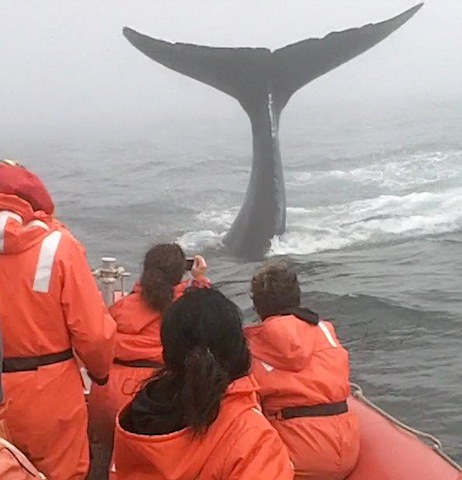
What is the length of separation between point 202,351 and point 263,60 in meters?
9.68

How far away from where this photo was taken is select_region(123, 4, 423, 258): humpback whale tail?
35.0 ft

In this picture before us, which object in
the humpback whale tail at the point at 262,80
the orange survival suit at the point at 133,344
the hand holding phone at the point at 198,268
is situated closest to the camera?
the orange survival suit at the point at 133,344

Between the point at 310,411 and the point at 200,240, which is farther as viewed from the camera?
the point at 200,240

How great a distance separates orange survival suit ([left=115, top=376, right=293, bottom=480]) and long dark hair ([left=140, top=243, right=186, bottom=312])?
1.39 meters

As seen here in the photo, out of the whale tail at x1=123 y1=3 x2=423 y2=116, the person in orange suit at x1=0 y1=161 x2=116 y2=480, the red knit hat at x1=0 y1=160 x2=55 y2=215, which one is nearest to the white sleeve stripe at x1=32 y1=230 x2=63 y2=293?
the person in orange suit at x1=0 y1=161 x2=116 y2=480

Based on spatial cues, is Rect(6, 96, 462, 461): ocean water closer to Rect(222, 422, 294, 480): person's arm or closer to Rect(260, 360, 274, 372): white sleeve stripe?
Rect(260, 360, 274, 372): white sleeve stripe

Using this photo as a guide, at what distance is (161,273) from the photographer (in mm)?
3570

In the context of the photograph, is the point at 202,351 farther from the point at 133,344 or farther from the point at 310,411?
the point at 133,344

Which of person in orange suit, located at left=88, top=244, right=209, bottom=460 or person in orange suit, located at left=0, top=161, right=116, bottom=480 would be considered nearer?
person in orange suit, located at left=0, top=161, right=116, bottom=480

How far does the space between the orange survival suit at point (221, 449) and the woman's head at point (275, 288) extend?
1.19 metres

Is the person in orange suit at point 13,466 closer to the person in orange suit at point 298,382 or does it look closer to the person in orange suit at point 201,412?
the person in orange suit at point 201,412

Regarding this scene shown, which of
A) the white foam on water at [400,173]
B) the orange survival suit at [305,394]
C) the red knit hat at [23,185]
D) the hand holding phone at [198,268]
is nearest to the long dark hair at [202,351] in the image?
the red knit hat at [23,185]

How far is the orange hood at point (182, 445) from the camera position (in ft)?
6.86

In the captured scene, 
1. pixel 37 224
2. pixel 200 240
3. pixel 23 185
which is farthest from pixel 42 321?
pixel 200 240
